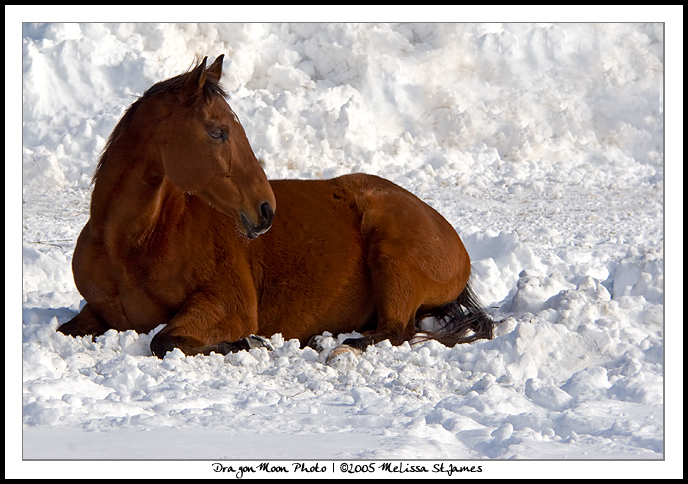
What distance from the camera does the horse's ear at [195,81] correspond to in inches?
148

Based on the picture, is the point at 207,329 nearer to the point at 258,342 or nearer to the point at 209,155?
the point at 258,342

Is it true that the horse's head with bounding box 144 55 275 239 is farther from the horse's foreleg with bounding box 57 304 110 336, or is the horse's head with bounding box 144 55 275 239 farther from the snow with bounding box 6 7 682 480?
the horse's foreleg with bounding box 57 304 110 336

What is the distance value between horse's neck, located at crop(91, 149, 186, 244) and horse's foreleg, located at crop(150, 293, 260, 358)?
478 mm

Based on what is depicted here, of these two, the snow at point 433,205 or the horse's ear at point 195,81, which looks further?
the horse's ear at point 195,81

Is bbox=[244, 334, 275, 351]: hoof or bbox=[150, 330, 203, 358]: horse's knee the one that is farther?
bbox=[244, 334, 275, 351]: hoof

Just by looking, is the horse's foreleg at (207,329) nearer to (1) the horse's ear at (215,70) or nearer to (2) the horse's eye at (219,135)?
(2) the horse's eye at (219,135)

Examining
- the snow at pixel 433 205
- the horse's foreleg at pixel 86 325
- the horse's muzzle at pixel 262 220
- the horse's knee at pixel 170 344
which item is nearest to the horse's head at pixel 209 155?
the horse's muzzle at pixel 262 220

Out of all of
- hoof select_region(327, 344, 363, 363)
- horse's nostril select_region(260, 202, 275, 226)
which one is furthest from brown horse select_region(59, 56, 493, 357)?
hoof select_region(327, 344, 363, 363)

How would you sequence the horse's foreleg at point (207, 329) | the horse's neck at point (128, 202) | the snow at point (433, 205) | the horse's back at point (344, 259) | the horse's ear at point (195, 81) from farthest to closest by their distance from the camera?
the horse's back at point (344, 259) → the horse's neck at point (128, 202) → the horse's foreleg at point (207, 329) → the horse's ear at point (195, 81) → the snow at point (433, 205)

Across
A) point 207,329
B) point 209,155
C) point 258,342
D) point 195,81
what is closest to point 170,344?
point 207,329

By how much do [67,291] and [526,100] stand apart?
9.09 metres

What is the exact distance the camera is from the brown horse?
12.6 ft

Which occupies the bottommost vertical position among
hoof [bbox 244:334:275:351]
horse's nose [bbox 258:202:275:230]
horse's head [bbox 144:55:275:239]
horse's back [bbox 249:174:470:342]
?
hoof [bbox 244:334:275:351]

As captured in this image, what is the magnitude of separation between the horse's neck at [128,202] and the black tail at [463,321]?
1768mm
